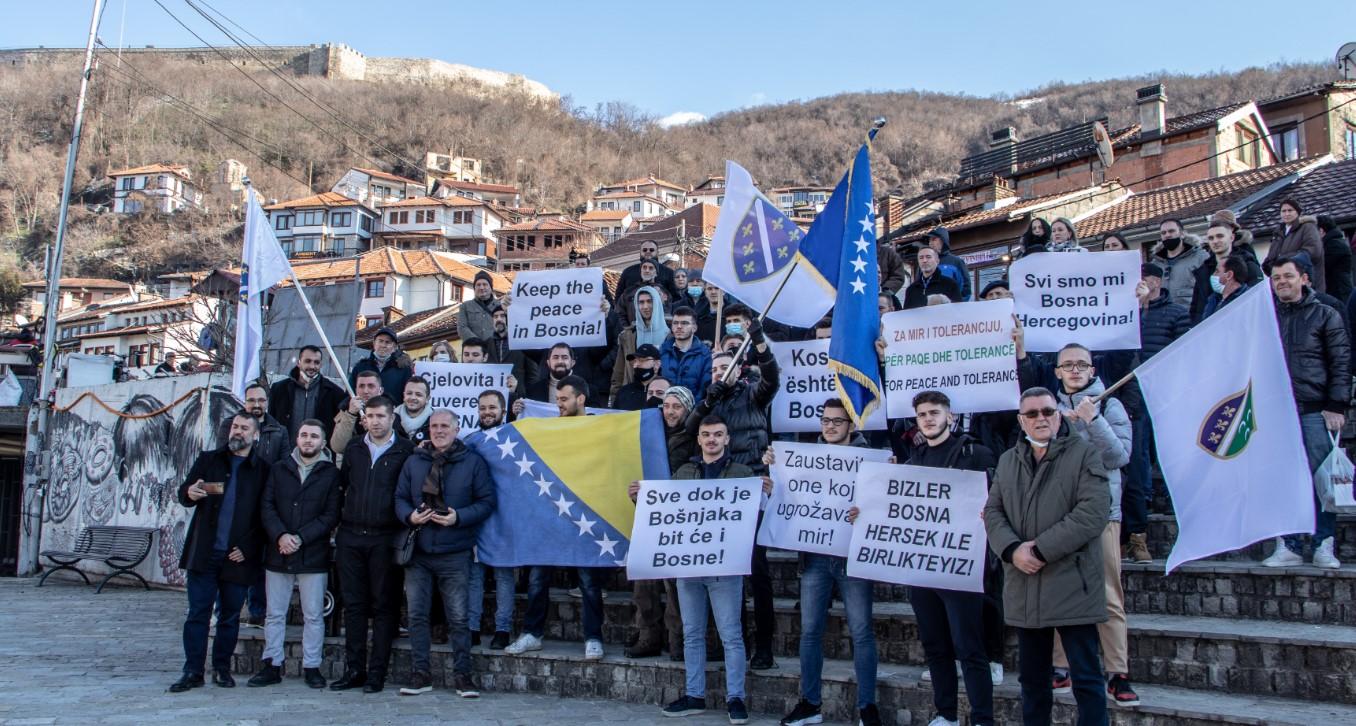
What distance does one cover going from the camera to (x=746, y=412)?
8.23 meters

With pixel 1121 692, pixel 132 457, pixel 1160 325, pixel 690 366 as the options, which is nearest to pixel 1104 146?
pixel 1160 325

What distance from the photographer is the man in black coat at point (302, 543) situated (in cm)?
839

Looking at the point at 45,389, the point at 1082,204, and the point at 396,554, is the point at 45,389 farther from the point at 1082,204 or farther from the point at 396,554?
the point at 1082,204

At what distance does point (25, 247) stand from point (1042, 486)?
4111 inches

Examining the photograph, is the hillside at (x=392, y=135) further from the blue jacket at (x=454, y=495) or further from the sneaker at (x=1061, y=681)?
the sneaker at (x=1061, y=681)

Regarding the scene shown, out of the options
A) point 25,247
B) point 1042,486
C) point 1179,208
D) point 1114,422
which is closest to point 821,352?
point 1114,422

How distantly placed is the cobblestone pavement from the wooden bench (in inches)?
172

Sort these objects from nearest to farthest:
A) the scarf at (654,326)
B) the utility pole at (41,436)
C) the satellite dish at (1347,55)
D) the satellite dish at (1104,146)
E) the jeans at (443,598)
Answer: the jeans at (443,598), the scarf at (654,326), the utility pole at (41,436), the satellite dish at (1347,55), the satellite dish at (1104,146)

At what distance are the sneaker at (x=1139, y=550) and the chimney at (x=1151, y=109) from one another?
28.9 meters

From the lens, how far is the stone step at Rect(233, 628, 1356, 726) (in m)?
5.91

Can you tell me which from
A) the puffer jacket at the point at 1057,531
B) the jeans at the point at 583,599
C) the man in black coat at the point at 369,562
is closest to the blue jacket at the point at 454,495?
the man in black coat at the point at 369,562

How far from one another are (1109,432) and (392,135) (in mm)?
123487

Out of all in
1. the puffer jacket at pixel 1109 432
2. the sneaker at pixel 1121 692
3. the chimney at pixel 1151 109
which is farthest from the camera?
the chimney at pixel 1151 109

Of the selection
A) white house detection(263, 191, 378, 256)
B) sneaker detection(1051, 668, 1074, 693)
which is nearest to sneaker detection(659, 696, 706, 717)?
sneaker detection(1051, 668, 1074, 693)
